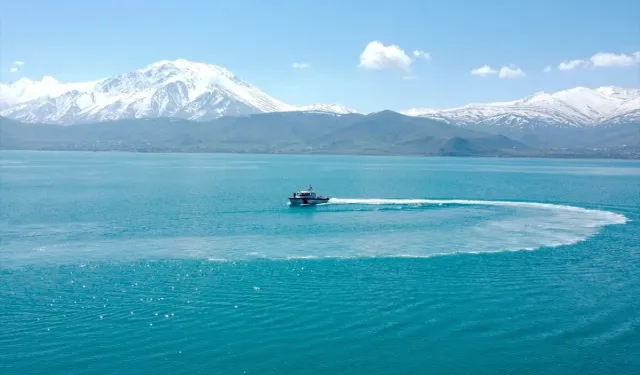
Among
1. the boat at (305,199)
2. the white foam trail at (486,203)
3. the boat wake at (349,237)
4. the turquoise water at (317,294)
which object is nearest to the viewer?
the turquoise water at (317,294)

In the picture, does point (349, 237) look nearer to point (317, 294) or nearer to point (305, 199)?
point (317, 294)

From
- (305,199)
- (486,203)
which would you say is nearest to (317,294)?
(305,199)

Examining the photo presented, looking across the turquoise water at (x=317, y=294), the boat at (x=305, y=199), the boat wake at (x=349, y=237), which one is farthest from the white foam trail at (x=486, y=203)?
the boat at (x=305, y=199)

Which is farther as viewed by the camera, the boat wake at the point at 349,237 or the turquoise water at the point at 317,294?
the boat wake at the point at 349,237

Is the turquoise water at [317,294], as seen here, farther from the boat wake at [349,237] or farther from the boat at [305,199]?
the boat at [305,199]

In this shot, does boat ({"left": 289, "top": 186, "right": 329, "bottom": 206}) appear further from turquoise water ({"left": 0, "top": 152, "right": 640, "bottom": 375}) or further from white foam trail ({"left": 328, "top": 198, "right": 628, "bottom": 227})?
turquoise water ({"left": 0, "top": 152, "right": 640, "bottom": 375})

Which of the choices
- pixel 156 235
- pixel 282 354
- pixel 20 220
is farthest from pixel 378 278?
pixel 20 220

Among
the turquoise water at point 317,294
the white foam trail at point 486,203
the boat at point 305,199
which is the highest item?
the boat at point 305,199

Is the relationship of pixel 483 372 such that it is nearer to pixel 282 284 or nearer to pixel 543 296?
pixel 543 296

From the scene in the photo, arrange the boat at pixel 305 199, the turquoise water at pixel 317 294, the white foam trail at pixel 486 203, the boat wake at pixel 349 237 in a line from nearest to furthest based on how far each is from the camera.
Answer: the turquoise water at pixel 317 294, the boat wake at pixel 349 237, the white foam trail at pixel 486 203, the boat at pixel 305 199
